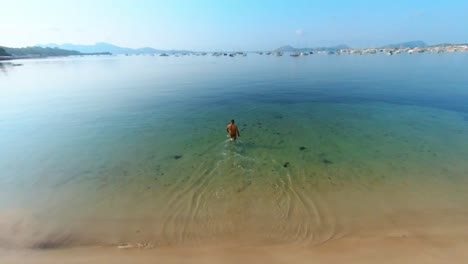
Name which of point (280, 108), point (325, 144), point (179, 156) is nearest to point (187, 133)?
point (179, 156)

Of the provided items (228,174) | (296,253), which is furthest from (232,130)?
(296,253)

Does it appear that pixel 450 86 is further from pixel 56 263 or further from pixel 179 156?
pixel 56 263

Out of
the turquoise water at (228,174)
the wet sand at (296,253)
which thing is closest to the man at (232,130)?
the turquoise water at (228,174)

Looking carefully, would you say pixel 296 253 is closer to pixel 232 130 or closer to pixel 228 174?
pixel 228 174

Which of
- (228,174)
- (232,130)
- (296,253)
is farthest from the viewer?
(232,130)

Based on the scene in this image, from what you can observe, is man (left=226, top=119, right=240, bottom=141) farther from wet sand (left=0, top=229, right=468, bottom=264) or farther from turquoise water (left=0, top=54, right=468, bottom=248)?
wet sand (left=0, top=229, right=468, bottom=264)

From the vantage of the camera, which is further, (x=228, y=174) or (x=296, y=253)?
(x=228, y=174)

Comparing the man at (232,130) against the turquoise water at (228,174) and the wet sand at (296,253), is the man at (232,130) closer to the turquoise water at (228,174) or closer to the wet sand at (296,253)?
the turquoise water at (228,174)

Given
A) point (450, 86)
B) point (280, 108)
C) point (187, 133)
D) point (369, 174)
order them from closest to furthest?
1. point (369, 174)
2. point (187, 133)
3. point (280, 108)
4. point (450, 86)
